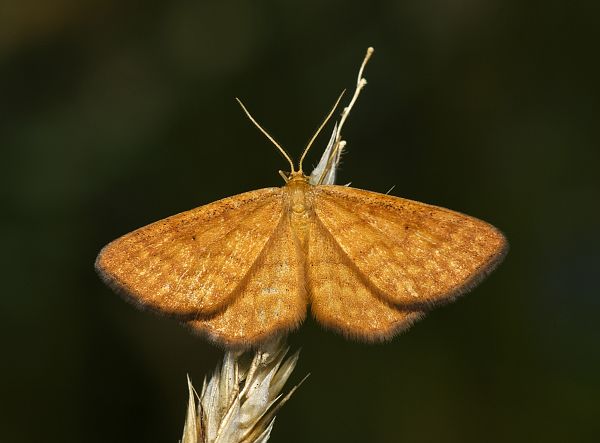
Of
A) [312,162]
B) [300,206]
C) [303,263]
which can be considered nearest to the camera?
[303,263]

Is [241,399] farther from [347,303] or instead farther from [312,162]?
[312,162]

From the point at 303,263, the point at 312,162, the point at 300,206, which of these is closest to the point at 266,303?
the point at 303,263

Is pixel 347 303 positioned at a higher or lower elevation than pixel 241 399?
higher

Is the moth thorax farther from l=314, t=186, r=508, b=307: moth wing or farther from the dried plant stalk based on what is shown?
the dried plant stalk

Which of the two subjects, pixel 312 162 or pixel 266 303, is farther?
pixel 312 162

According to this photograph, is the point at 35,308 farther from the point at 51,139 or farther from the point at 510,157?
the point at 510,157

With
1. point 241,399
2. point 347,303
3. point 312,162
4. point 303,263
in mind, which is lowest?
point 241,399

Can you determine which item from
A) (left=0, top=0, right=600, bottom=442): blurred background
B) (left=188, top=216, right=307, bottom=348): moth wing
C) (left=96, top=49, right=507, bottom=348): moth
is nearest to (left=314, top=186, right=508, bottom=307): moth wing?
(left=96, top=49, right=507, bottom=348): moth
